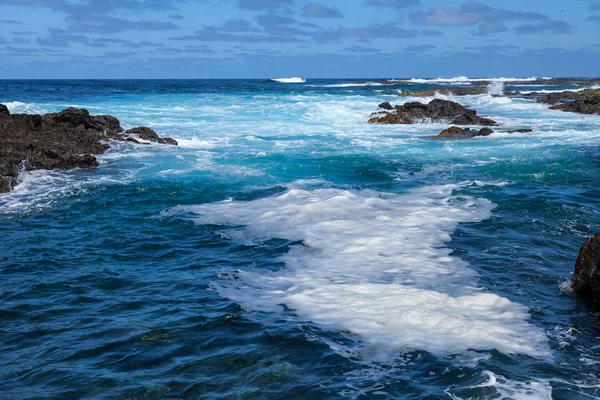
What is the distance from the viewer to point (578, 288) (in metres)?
7.90

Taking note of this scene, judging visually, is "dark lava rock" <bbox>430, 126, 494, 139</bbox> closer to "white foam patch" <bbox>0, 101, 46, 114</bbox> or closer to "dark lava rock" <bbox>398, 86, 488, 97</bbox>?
"white foam patch" <bbox>0, 101, 46, 114</bbox>

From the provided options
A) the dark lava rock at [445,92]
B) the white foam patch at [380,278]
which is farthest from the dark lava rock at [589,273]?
the dark lava rock at [445,92]

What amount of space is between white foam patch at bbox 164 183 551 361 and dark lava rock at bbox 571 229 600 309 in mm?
976

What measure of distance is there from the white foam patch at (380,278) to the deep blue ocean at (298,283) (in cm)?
4

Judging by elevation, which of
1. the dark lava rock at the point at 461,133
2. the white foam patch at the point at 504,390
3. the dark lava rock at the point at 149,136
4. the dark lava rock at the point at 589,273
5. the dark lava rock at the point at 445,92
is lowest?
the white foam patch at the point at 504,390

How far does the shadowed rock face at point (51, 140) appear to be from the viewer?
17.1m

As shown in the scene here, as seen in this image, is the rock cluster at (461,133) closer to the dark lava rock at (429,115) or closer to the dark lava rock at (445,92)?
the dark lava rock at (429,115)

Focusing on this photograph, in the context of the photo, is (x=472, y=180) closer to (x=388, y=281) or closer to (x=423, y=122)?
(x=388, y=281)

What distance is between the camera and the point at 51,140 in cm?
2031

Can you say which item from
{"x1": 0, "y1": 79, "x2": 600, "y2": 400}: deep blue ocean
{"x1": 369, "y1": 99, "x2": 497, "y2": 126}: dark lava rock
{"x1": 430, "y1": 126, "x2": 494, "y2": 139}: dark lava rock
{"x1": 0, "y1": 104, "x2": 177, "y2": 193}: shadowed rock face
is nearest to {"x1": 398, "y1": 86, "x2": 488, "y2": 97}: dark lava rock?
{"x1": 369, "y1": 99, "x2": 497, "y2": 126}: dark lava rock

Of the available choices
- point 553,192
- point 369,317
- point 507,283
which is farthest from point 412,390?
point 553,192

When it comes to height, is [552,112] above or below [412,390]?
above

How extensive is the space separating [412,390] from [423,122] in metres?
29.3

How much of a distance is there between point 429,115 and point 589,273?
27.4 metres
